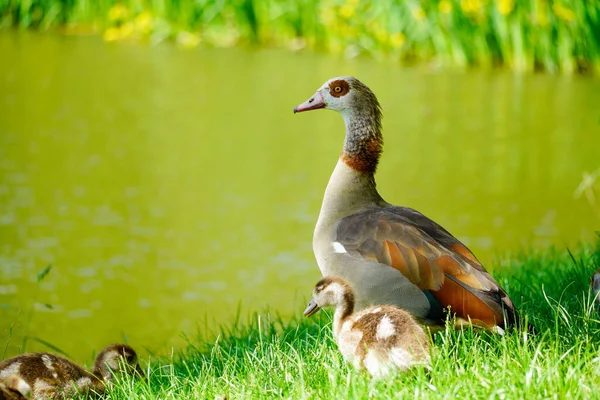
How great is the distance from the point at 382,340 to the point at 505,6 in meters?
11.4

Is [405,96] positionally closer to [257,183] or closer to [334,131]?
[334,131]

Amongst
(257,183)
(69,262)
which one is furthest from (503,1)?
(69,262)

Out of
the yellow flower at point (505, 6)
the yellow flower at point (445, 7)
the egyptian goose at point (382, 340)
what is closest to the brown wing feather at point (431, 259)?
the egyptian goose at point (382, 340)

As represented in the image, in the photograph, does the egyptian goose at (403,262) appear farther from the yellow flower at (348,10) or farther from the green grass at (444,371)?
the yellow flower at (348,10)

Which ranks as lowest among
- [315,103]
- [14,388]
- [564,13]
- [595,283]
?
[595,283]

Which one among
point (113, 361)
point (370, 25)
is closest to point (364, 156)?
point (113, 361)

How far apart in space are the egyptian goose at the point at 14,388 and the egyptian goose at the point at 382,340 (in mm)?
1317

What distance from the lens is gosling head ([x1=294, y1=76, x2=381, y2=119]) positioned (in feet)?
17.6

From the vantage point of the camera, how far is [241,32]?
17125 millimetres

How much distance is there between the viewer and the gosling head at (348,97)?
17.6ft

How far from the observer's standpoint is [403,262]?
439cm

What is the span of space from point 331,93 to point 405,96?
28.0 ft

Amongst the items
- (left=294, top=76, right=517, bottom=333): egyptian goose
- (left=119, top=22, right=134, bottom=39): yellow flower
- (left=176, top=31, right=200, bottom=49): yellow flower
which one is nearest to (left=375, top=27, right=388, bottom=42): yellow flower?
(left=176, top=31, right=200, bottom=49): yellow flower

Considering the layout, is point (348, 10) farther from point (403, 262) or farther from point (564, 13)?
Result: point (403, 262)
